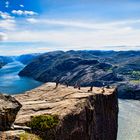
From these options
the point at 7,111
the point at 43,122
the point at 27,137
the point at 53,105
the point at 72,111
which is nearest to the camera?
the point at 7,111

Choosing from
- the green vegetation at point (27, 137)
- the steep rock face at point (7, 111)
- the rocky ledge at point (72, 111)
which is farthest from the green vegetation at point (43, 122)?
the steep rock face at point (7, 111)

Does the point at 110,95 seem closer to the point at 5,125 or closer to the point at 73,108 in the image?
the point at 73,108

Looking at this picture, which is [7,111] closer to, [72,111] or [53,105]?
[72,111]

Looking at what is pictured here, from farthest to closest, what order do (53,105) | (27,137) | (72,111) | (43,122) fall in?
(53,105), (72,111), (43,122), (27,137)

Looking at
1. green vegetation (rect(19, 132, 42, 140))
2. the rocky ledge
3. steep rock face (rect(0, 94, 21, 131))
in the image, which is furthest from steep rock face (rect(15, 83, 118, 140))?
steep rock face (rect(0, 94, 21, 131))

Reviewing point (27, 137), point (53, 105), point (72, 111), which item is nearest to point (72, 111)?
point (72, 111)

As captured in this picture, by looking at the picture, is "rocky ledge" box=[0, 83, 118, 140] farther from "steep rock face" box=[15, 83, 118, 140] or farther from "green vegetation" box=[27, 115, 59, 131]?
"green vegetation" box=[27, 115, 59, 131]
